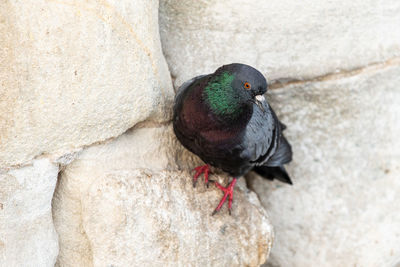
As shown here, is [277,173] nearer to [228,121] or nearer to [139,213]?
[228,121]

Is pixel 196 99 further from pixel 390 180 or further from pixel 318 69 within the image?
pixel 390 180

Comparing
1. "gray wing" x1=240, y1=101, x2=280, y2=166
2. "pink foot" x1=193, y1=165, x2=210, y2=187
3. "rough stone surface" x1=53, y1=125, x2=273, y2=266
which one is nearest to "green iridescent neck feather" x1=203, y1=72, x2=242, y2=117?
"gray wing" x1=240, y1=101, x2=280, y2=166

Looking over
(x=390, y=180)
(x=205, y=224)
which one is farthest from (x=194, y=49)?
(x=390, y=180)

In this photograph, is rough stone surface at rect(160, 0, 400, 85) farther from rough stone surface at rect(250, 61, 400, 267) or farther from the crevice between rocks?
rough stone surface at rect(250, 61, 400, 267)

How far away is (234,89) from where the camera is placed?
2.95 m

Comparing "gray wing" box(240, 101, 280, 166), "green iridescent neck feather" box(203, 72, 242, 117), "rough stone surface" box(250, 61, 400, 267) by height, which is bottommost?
"rough stone surface" box(250, 61, 400, 267)

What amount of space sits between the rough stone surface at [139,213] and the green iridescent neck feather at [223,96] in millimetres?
545

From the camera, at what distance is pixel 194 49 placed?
3.65 metres

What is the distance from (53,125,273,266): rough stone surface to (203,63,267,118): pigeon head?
1.86 feet

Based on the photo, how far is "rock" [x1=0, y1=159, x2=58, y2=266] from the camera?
8.50ft

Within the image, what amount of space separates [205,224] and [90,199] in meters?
0.84

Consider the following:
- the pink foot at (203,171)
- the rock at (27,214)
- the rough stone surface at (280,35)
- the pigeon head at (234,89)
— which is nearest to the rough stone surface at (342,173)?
the rough stone surface at (280,35)

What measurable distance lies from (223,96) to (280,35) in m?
1.02

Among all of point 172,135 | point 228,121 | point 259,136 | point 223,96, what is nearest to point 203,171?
point 172,135
